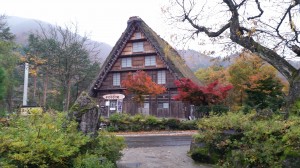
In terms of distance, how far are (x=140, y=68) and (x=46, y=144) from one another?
86.5 ft

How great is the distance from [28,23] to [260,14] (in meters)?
160

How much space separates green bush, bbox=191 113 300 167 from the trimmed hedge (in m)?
11.2

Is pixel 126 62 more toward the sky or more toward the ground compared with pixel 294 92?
more toward the sky

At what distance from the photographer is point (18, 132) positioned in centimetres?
529

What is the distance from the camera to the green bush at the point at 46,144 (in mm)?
4699

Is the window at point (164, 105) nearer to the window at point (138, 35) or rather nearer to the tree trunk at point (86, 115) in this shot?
the window at point (138, 35)

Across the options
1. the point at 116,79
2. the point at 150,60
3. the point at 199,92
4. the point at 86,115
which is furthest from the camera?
the point at 116,79

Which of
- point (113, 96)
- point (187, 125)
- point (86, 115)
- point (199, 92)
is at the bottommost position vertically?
point (187, 125)

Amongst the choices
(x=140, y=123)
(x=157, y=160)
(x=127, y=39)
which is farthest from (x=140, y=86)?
(x=157, y=160)

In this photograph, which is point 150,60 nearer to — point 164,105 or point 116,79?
point 116,79

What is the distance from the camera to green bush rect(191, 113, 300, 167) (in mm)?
5676

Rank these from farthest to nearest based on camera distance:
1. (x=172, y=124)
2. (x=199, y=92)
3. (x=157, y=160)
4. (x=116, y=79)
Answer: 1. (x=116, y=79)
2. (x=199, y=92)
3. (x=172, y=124)
4. (x=157, y=160)

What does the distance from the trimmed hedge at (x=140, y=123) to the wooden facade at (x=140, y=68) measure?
25.3ft

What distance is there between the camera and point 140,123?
20078mm
